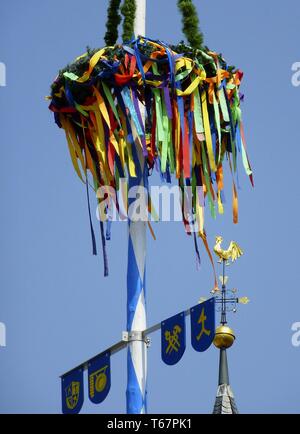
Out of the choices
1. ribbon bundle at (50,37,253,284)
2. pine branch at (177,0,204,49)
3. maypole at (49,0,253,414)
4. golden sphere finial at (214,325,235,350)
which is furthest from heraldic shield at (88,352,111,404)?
golden sphere finial at (214,325,235,350)

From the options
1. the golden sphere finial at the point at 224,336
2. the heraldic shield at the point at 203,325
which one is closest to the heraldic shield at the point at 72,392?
the heraldic shield at the point at 203,325

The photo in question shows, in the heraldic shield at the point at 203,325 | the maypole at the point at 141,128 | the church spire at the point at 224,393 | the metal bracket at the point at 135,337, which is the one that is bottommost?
the church spire at the point at 224,393

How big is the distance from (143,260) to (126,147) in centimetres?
209

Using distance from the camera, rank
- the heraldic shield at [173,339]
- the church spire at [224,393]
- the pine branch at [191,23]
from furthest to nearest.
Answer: the church spire at [224,393] → the pine branch at [191,23] → the heraldic shield at [173,339]

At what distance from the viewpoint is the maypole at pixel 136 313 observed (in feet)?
119

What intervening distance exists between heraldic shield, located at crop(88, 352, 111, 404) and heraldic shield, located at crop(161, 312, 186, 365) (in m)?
1.42

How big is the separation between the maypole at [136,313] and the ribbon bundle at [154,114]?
0.52 meters

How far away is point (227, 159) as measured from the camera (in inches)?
1526

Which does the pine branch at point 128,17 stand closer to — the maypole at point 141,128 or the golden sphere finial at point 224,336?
the maypole at point 141,128

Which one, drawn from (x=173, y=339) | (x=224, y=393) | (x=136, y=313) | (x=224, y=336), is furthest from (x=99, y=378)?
(x=224, y=393)

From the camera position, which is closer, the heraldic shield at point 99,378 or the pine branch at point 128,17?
the heraldic shield at point 99,378

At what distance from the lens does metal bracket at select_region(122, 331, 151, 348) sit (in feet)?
120
